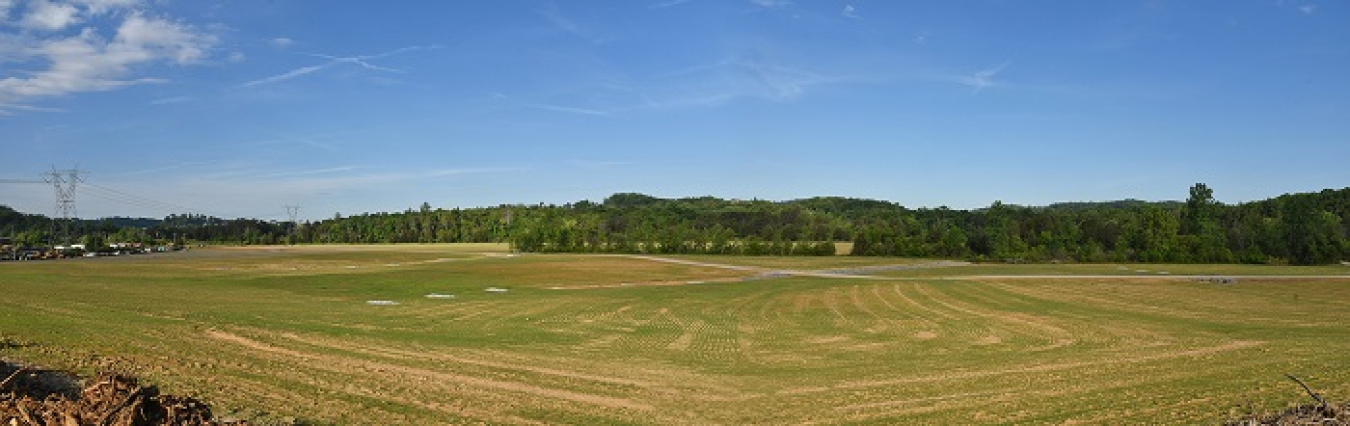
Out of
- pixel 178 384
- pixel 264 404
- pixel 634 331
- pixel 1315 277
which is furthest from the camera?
pixel 1315 277

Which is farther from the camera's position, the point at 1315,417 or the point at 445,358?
the point at 445,358

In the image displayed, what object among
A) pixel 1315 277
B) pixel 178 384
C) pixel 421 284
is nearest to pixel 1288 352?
pixel 178 384

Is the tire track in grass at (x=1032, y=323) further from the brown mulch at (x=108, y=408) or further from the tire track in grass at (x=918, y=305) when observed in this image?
the brown mulch at (x=108, y=408)

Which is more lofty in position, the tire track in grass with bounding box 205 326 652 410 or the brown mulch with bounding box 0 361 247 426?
the brown mulch with bounding box 0 361 247 426

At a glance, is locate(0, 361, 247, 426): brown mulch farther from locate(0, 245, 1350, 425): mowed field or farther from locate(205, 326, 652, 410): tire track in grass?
locate(205, 326, 652, 410): tire track in grass

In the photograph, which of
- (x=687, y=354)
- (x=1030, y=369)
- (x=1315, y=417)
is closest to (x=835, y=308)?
(x=687, y=354)

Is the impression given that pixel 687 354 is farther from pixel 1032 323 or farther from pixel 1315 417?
pixel 1315 417

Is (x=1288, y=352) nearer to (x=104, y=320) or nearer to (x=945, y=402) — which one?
(x=945, y=402)

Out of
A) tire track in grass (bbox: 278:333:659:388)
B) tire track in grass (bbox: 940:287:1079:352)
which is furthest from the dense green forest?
tire track in grass (bbox: 278:333:659:388)
